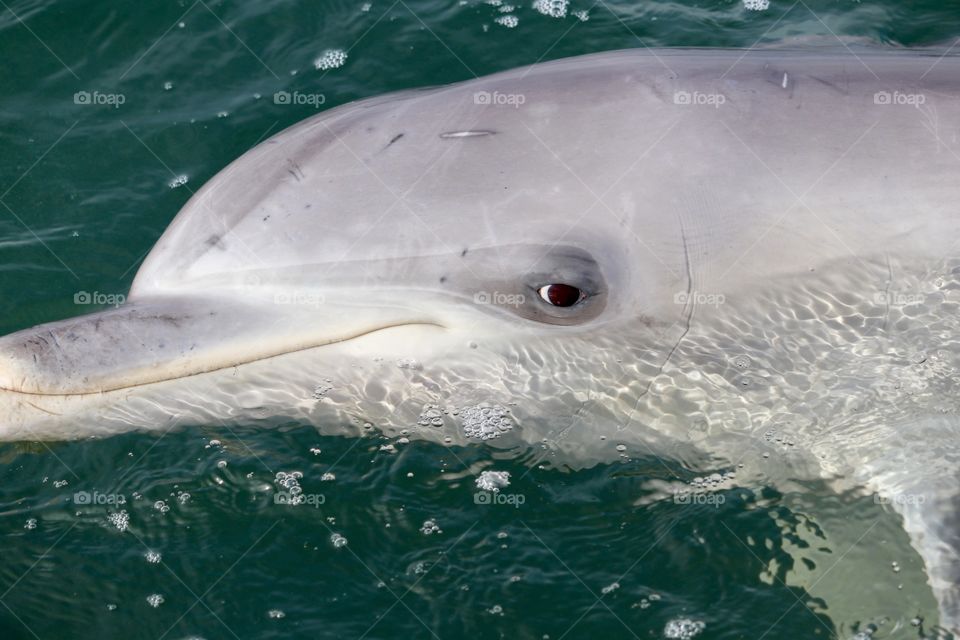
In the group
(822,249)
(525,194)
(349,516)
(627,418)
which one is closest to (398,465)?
(349,516)

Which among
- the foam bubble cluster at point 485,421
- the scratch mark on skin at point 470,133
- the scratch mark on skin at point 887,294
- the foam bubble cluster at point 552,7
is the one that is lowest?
the foam bubble cluster at point 485,421

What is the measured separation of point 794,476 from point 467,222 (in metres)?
2.54

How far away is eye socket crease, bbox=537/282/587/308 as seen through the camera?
19.1 ft

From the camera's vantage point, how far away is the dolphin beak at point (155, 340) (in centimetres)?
586

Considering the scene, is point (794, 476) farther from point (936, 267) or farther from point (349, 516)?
point (349, 516)

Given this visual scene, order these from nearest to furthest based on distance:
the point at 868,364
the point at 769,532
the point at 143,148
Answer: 1. the point at 868,364
2. the point at 769,532
3. the point at 143,148

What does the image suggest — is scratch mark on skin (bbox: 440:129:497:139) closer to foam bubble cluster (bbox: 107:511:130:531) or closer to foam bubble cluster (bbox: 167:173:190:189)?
foam bubble cluster (bbox: 107:511:130:531)

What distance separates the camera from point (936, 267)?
6031mm

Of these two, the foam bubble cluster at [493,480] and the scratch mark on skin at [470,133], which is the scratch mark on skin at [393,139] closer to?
the scratch mark on skin at [470,133]

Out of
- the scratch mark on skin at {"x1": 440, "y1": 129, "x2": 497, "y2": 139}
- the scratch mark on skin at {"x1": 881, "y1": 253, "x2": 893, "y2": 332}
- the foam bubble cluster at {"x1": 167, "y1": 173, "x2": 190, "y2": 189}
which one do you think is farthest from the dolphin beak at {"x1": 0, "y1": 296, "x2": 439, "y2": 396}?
the foam bubble cluster at {"x1": 167, "y1": 173, "x2": 190, "y2": 189}

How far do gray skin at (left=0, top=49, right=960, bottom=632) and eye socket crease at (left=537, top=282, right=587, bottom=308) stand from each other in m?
0.04

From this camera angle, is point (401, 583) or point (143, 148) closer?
point (401, 583)

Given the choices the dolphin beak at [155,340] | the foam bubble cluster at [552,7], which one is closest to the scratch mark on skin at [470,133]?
the dolphin beak at [155,340]

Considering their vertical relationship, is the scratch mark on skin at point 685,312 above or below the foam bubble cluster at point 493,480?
above
